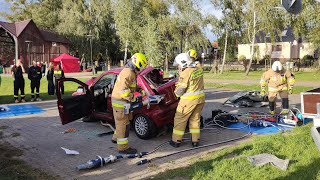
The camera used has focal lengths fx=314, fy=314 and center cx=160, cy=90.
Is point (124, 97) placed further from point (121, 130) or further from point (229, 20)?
point (229, 20)

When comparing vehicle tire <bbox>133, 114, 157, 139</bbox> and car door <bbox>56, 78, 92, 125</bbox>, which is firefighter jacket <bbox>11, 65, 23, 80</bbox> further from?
vehicle tire <bbox>133, 114, 157, 139</bbox>

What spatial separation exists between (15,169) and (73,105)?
7.59 ft

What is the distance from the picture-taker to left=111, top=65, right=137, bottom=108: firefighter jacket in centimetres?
601

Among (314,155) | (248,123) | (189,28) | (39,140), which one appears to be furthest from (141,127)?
(189,28)

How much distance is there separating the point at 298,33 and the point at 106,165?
28549 millimetres

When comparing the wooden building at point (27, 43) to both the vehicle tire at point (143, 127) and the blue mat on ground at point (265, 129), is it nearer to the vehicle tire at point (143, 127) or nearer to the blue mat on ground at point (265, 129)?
the vehicle tire at point (143, 127)

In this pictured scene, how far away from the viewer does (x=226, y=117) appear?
27.9 ft

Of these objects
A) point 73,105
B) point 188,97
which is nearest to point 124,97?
point 188,97

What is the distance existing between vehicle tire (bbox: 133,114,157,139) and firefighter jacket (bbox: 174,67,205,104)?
0.99 m

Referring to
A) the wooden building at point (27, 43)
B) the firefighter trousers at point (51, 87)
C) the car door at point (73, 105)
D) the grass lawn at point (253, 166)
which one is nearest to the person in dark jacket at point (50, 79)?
the firefighter trousers at point (51, 87)

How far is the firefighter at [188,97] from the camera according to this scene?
6352 mm

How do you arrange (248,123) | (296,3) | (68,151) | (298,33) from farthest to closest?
1. (298,33)
2. (248,123)
3. (68,151)
4. (296,3)

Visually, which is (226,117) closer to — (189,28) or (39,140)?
(39,140)

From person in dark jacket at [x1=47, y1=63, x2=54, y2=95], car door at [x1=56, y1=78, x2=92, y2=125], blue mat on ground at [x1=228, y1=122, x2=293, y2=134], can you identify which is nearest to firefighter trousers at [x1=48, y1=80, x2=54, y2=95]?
person in dark jacket at [x1=47, y1=63, x2=54, y2=95]
